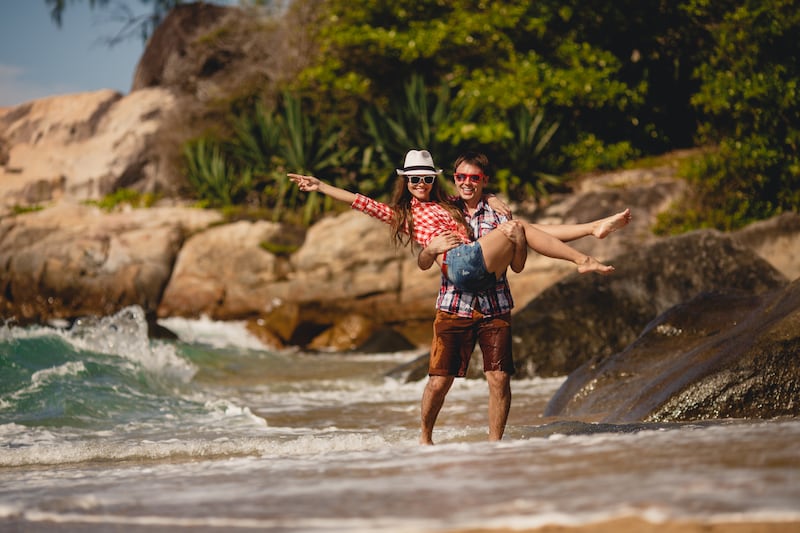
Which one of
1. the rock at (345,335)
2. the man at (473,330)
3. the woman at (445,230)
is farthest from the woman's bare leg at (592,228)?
the rock at (345,335)

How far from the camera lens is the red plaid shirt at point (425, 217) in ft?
17.3

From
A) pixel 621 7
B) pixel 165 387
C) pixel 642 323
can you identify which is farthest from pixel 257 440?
pixel 621 7

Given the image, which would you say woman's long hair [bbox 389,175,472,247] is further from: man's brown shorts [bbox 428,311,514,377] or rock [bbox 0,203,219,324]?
rock [bbox 0,203,219,324]

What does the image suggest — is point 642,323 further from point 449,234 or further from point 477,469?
Result: point 477,469

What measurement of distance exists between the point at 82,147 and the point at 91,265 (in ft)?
31.5

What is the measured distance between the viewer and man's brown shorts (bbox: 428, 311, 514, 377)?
5246mm

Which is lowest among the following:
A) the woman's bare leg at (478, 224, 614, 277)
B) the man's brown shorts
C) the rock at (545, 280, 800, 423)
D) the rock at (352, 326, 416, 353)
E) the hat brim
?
the rock at (352, 326, 416, 353)

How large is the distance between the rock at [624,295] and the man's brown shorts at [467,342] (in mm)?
5394

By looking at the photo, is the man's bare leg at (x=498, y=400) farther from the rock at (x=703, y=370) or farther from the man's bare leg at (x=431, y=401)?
the rock at (x=703, y=370)

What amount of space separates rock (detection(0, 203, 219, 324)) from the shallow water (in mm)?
10048

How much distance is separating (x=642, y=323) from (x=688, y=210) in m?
5.66

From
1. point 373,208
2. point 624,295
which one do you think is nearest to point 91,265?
point 624,295

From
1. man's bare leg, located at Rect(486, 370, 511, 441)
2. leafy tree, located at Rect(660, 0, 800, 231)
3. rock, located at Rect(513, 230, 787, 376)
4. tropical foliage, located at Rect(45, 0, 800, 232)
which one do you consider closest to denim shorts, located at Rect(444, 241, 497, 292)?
man's bare leg, located at Rect(486, 370, 511, 441)

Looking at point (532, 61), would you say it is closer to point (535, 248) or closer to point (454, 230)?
point (454, 230)
